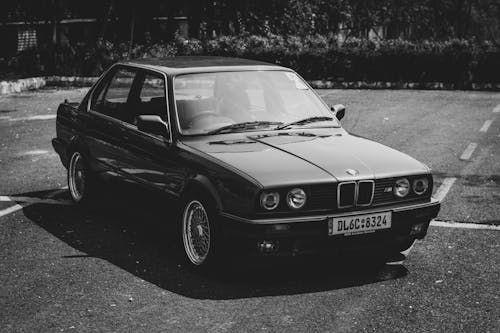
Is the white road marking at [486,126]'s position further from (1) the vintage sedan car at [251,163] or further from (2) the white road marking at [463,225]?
(1) the vintage sedan car at [251,163]

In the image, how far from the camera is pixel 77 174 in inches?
340

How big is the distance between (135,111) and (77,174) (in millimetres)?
1455

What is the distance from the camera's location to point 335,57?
2725 cm

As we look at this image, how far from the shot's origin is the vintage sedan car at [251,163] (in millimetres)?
5746

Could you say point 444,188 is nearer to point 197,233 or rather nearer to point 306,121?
point 306,121

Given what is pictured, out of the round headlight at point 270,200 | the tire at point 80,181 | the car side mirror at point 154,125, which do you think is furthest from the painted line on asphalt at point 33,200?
the round headlight at point 270,200

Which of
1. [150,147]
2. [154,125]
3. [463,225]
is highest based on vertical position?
[154,125]

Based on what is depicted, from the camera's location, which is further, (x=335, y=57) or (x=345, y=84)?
(x=335, y=57)

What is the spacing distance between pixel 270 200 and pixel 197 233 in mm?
844

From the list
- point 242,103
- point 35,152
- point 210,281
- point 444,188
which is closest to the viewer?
point 210,281

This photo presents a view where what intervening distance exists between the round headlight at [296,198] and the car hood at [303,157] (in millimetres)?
73

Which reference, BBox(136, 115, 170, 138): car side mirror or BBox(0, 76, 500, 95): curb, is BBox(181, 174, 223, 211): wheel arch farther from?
BBox(0, 76, 500, 95): curb

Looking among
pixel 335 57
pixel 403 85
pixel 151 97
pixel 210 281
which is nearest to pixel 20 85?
pixel 335 57

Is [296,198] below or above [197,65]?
below
